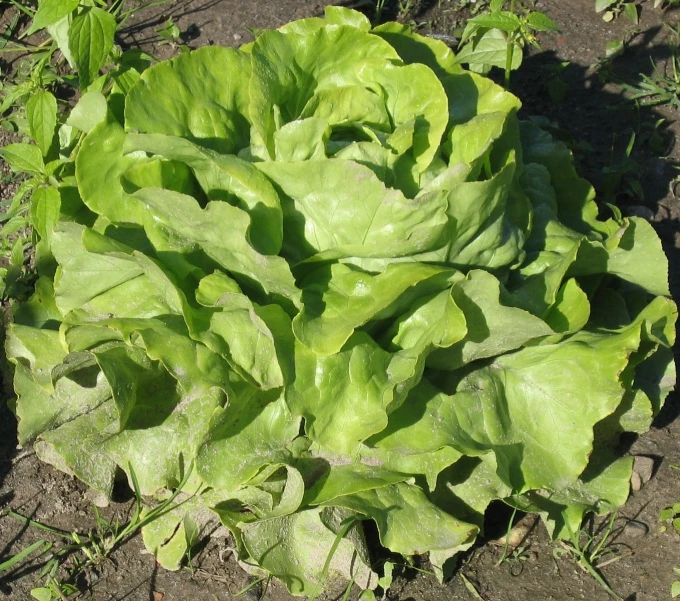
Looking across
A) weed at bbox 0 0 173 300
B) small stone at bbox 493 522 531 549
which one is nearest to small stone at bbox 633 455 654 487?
small stone at bbox 493 522 531 549

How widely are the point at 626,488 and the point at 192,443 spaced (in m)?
1.79

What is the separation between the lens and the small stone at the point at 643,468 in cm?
377

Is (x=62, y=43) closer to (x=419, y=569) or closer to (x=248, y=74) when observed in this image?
(x=248, y=74)

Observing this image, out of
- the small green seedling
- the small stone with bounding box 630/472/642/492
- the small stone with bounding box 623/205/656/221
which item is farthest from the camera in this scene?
the small stone with bounding box 623/205/656/221

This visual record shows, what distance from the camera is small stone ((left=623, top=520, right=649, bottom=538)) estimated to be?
3.65 meters

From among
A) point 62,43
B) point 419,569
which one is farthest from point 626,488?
point 62,43

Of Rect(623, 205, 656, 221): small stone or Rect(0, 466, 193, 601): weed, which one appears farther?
Rect(623, 205, 656, 221): small stone

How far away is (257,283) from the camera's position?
3119mm

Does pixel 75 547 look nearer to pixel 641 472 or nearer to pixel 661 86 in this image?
pixel 641 472

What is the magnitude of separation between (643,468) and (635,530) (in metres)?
0.27

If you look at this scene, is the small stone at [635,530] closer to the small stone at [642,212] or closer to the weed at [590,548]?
the weed at [590,548]

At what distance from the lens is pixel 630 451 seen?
389cm

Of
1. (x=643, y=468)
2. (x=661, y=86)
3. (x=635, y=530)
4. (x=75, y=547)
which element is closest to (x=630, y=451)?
(x=643, y=468)

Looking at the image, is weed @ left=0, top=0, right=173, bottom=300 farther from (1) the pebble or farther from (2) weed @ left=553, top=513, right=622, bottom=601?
(1) the pebble
